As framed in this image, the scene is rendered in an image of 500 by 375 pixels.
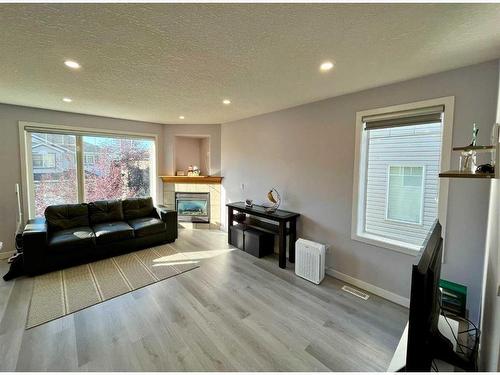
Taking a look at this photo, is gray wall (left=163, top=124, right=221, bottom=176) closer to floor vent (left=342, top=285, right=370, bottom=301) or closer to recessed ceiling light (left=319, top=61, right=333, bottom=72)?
recessed ceiling light (left=319, top=61, right=333, bottom=72)

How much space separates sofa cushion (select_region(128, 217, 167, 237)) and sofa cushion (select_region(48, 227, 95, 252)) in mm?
632

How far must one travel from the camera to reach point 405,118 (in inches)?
93.9

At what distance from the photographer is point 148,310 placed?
230cm

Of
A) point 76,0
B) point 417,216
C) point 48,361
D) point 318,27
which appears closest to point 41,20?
point 76,0

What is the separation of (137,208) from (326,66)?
401cm

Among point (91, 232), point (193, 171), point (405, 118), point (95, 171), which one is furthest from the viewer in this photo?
point (193, 171)

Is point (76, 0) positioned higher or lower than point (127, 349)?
higher

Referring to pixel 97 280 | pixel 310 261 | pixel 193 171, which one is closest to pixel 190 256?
pixel 97 280

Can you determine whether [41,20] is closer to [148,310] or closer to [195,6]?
[195,6]

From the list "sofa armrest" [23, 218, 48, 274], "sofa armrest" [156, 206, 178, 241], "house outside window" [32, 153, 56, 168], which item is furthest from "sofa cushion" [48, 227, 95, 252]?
"house outside window" [32, 153, 56, 168]

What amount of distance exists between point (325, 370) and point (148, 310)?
68.8 inches

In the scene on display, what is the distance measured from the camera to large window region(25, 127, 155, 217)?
3742mm

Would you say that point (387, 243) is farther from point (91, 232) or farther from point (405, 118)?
point (91, 232)

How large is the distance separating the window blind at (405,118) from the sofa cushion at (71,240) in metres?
4.11
